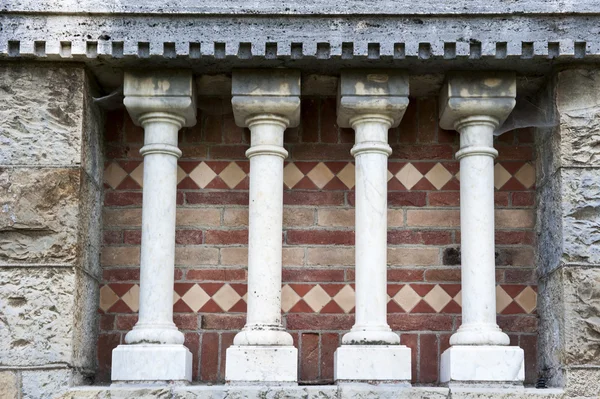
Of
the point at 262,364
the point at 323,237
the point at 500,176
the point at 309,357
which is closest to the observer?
the point at 262,364

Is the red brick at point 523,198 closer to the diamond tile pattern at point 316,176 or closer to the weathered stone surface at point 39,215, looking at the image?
the diamond tile pattern at point 316,176

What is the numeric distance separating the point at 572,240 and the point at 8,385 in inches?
103

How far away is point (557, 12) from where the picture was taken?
4707 millimetres

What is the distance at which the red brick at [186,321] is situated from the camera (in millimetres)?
5086

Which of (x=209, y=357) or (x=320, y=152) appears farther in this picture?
(x=320, y=152)

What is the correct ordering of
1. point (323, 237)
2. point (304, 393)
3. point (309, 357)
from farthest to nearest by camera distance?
point (323, 237)
point (309, 357)
point (304, 393)

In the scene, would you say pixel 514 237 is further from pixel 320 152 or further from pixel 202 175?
pixel 202 175

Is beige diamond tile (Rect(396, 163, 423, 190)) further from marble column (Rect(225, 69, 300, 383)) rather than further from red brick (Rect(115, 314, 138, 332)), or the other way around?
red brick (Rect(115, 314, 138, 332))

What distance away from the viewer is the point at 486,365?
4.64 m

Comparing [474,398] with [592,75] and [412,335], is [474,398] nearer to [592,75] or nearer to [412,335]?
[412,335]

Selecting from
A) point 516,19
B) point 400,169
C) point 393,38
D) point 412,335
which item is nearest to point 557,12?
point 516,19

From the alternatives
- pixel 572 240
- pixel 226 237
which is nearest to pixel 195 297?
pixel 226 237

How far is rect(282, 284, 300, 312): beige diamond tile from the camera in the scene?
201 inches

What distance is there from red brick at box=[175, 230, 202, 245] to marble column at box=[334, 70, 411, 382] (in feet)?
2.72
